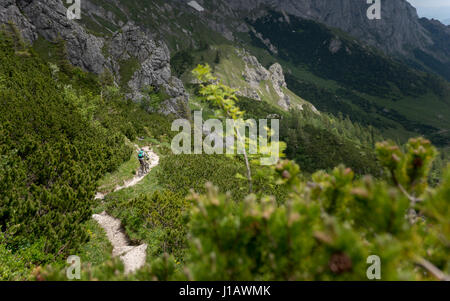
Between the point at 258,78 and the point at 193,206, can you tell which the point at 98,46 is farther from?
the point at 258,78

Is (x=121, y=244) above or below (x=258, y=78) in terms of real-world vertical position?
below

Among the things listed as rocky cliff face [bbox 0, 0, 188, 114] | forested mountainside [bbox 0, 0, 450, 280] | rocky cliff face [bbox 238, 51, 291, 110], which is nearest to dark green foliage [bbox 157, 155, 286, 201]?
forested mountainside [bbox 0, 0, 450, 280]

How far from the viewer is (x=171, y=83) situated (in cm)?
6875

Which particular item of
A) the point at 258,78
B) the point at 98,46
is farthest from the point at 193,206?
the point at 258,78

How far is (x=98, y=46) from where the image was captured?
170ft

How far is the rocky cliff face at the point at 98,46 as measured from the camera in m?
43.3

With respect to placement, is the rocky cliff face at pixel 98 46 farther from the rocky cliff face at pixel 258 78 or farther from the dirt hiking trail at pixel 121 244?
the rocky cliff face at pixel 258 78

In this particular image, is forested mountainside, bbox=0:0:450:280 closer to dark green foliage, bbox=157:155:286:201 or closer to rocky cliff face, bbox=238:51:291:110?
dark green foliage, bbox=157:155:286:201

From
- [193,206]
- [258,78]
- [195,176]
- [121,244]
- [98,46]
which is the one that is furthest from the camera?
[258,78]

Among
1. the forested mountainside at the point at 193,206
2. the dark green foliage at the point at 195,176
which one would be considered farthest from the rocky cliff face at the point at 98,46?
the dark green foliage at the point at 195,176

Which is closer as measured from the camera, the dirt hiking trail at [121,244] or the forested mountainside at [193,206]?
the forested mountainside at [193,206]
